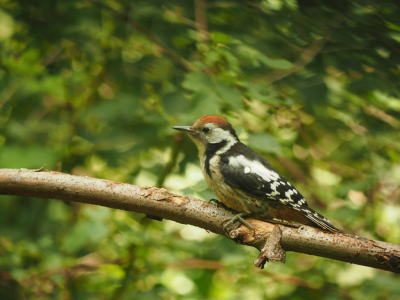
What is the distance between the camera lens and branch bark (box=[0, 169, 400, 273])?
169 cm

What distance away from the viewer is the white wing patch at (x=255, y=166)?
214cm

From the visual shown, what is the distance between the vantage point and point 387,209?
3447mm

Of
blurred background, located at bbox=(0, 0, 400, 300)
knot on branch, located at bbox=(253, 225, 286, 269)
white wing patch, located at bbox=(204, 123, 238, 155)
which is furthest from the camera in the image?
white wing patch, located at bbox=(204, 123, 238, 155)

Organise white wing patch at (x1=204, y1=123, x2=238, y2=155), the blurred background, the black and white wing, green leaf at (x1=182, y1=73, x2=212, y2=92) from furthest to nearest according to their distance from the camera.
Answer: white wing patch at (x1=204, y1=123, x2=238, y2=155), the blurred background, green leaf at (x1=182, y1=73, x2=212, y2=92), the black and white wing

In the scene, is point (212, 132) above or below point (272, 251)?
below

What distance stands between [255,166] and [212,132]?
1.67 ft

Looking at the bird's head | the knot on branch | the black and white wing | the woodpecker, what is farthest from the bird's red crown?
the knot on branch

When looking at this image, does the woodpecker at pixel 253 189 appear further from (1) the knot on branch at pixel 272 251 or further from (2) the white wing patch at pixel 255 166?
(1) the knot on branch at pixel 272 251

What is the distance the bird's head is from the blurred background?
0.08 meters

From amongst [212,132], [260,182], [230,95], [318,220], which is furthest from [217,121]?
[318,220]

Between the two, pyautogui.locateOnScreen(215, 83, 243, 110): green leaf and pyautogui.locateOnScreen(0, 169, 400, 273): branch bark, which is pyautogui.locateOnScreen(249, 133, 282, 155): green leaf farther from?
pyautogui.locateOnScreen(0, 169, 400, 273): branch bark

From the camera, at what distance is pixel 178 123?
108 inches

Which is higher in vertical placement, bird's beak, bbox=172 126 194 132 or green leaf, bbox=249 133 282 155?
green leaf, bbox=249 133 282 155

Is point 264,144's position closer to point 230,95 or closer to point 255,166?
point 255,166
